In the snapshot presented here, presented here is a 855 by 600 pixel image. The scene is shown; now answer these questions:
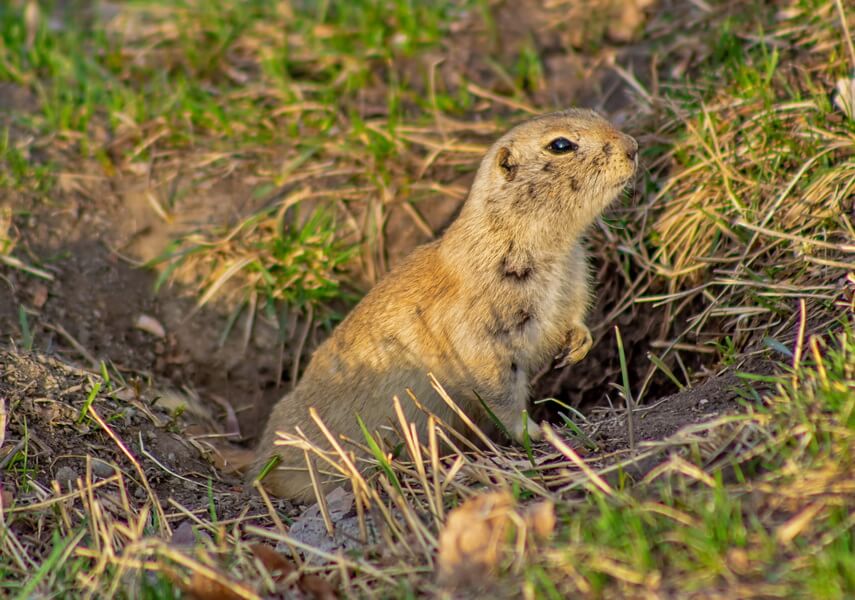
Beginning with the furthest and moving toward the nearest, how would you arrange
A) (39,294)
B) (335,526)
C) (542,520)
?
(39,294), (335,526), (542,520)

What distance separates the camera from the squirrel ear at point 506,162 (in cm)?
451

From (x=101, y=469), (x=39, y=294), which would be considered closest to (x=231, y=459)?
(x=101, y=469)

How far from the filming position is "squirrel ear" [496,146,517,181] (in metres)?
4.51

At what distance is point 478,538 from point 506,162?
2192 mm

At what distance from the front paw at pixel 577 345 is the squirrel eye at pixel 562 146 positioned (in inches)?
34.2

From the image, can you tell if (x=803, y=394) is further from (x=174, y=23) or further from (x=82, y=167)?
(x=174, y=23)

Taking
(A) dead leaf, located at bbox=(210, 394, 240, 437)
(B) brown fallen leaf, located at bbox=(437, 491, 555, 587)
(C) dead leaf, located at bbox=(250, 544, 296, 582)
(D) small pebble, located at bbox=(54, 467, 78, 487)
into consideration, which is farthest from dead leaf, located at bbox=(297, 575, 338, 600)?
(A) dead leaf, located at bbox=(210, 394, 240, 437)

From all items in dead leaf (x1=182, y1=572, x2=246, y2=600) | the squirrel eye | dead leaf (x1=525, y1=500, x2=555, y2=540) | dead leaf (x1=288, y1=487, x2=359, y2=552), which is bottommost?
dead leaf (x1=288, y1=487, x2=359, y2=552)

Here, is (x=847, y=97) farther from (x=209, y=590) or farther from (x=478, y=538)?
(x=209, y=590)

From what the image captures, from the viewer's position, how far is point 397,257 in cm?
611

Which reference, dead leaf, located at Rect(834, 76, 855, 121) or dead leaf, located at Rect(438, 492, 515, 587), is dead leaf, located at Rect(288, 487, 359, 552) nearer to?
dead leaf, located at Rect(438, 492, 515, 587)

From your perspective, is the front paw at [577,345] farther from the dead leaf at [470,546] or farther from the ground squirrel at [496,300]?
the dead leaf at [470,546]

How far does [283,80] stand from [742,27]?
3089 mm

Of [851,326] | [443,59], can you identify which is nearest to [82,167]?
[443,59]
